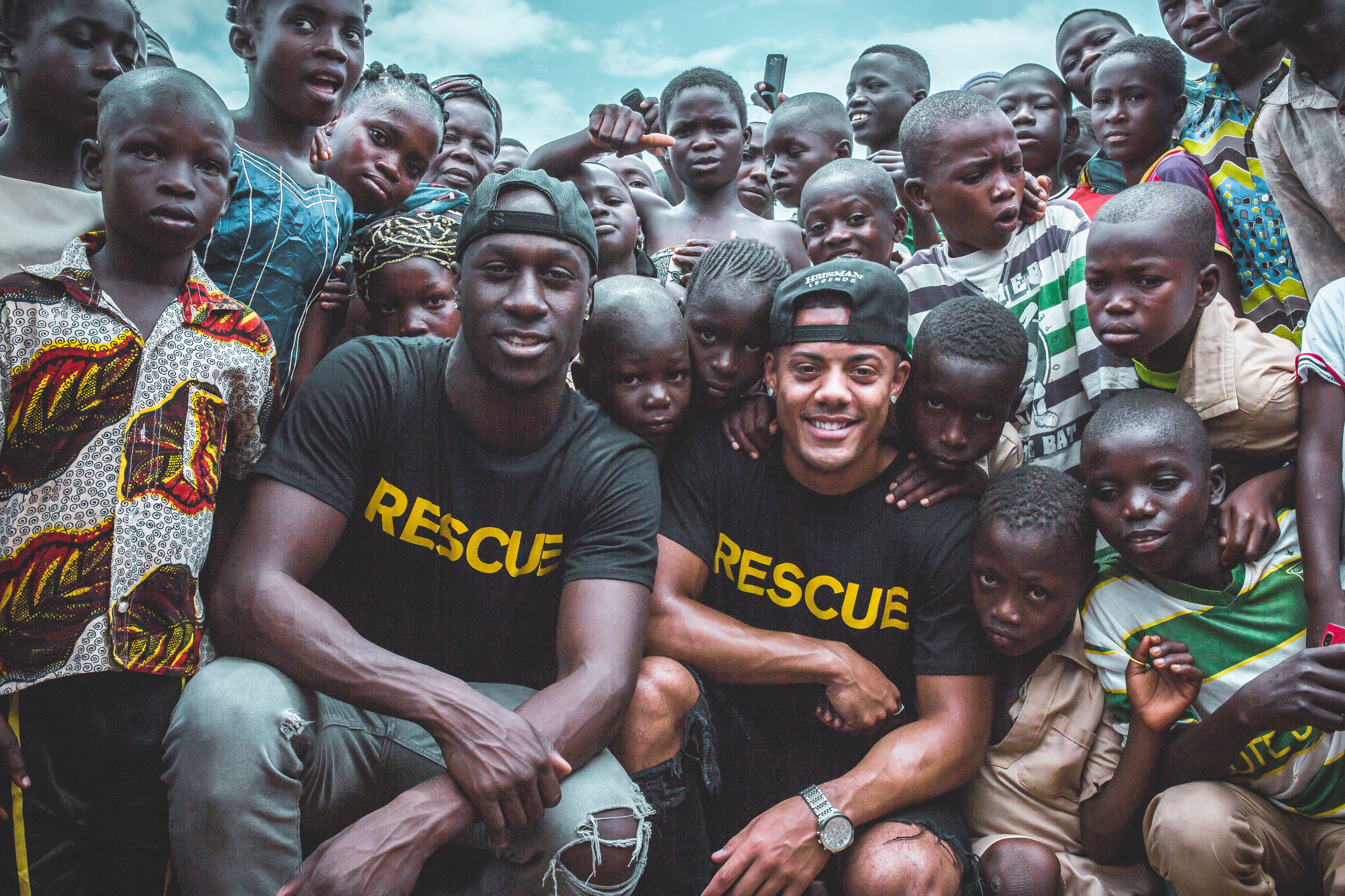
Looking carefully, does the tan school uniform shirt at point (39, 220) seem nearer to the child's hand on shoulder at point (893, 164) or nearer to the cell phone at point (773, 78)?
the child's hand on shoulder at point (893, 164)

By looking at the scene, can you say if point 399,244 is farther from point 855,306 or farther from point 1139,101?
point 1139,101

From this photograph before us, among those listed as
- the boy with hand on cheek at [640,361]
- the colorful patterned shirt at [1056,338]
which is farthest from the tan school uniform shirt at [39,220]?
the colorful patterned shirt at [1056,338]

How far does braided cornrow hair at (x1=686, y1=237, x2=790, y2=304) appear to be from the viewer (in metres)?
3.48

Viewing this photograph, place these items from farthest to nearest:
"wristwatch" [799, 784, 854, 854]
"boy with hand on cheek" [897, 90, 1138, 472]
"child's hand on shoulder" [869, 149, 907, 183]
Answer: "child's hand on shoulder" [869, 149, 907, 183] → "boy with hand on cheek" [897, 90, 1138, 472] → "wristwatch" [799, 784, 854, 854]

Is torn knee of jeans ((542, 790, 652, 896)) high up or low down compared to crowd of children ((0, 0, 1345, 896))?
down

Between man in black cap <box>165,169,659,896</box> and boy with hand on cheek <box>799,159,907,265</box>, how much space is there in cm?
151

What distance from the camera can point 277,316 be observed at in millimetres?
3193

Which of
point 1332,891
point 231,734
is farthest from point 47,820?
point 1332,891

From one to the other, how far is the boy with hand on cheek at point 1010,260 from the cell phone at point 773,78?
13.2ft

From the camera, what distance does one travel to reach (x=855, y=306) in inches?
124

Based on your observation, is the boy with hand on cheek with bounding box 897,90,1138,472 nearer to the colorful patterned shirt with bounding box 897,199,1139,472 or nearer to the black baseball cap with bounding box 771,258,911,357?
the colorful patterned shirt with bounding box 897,199,1139,472

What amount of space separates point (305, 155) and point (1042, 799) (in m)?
3.40

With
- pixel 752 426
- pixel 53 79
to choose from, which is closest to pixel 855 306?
pixel 752 426

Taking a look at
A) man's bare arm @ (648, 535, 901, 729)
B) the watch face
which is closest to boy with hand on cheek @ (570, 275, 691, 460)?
man's bare arm @ (648, 535, 901, 729)
